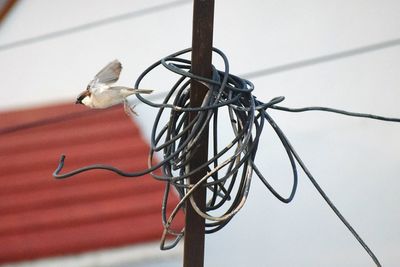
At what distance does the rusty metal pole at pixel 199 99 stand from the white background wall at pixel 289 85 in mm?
974

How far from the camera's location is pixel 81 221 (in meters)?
2.51

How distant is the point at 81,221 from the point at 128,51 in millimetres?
1063

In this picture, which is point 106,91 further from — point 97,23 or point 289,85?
point 97,23

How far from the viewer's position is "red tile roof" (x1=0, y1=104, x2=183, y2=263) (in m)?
2.45

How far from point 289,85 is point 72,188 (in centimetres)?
81

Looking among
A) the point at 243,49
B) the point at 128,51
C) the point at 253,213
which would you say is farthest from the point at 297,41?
the point at 253,213

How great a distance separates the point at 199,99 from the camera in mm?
1322

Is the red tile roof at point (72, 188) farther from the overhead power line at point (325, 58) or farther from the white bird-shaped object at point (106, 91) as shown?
the white bird-shaped object at point (106, 91)

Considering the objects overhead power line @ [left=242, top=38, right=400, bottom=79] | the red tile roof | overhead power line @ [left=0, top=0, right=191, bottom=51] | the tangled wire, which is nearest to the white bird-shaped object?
the tangled wire

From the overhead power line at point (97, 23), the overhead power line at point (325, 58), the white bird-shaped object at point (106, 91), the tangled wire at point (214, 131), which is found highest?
the overhead power line at point (97, 23)

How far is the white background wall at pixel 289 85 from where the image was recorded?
2406 millimetres

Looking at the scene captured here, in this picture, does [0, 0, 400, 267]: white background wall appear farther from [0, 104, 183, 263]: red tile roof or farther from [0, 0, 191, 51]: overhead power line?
[0, 104, 183, 263]: red tile roof

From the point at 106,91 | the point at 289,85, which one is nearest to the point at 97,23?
the point at 289,85

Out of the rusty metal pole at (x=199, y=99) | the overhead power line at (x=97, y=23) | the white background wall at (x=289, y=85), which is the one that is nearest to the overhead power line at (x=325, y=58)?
the white background wall at (x=289, y=85)
